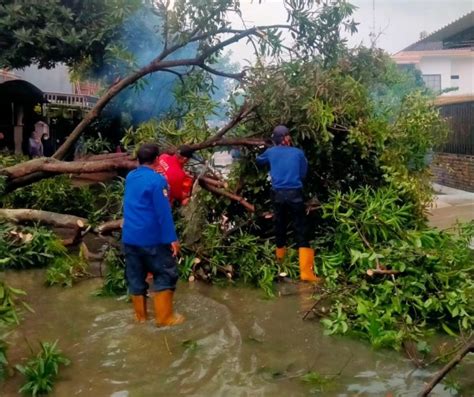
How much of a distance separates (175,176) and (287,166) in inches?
48.9

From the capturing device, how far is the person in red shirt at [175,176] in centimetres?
685

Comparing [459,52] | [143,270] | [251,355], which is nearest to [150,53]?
[143,270]

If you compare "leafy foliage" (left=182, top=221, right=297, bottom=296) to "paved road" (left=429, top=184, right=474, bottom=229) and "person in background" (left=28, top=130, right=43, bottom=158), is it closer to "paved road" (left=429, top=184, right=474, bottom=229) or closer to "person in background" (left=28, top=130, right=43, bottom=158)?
"paved road" (left=429, top=184, right=474, bottom=229)

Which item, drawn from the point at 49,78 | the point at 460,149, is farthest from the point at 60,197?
the point at 49,78

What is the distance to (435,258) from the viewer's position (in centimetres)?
579

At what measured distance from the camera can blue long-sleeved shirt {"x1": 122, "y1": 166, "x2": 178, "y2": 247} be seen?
18.4ft

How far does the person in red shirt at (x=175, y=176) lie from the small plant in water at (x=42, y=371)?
8.23 feet

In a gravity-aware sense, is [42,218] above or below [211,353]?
above

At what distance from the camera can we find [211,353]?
5.07 meters

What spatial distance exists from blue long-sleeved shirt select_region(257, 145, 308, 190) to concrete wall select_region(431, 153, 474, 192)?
343 inches

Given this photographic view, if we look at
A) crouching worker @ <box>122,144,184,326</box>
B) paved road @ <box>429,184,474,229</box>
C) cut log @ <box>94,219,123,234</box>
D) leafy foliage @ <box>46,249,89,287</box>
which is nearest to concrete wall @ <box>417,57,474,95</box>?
paved road @ <box>429,184,474,229</box>

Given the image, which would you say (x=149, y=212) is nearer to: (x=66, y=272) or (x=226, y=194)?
(x=226, y=194)

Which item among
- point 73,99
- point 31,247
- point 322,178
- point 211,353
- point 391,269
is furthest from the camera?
point 73,99

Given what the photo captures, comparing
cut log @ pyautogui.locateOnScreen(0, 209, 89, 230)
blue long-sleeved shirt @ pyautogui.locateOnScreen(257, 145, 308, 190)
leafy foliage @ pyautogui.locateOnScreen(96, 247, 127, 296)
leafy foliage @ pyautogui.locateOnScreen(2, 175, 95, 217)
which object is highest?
blue long-sleeved shirt @ pyautogui.locateOnScreen(257, 145, 308, 190)
